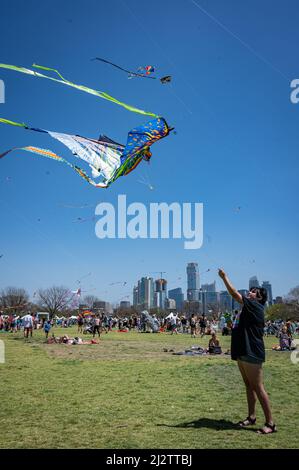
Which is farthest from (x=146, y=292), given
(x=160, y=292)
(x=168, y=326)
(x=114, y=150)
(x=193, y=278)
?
(x=114, y=150)

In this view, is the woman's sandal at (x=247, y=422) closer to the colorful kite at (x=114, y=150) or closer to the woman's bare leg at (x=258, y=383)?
the woman's bare leg at (x=258, y=383)

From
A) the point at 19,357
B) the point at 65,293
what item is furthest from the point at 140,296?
the point at 19,357

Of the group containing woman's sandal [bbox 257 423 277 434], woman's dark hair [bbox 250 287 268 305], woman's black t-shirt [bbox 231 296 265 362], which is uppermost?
woman's dark hair [bbox 250 287 268 305]

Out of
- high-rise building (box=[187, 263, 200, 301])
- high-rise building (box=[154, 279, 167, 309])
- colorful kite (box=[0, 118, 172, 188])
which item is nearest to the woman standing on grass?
colorful kite (box=[0, 118, 172, 188])

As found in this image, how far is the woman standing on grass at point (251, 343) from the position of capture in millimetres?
4629

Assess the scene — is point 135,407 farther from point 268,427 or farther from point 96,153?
point 96,153

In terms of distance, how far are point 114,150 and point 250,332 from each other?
5.98 metres

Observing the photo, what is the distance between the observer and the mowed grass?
4.14 metres

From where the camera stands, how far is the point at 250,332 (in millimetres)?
4742

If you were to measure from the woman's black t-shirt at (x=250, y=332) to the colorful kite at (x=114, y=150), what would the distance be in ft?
15.9

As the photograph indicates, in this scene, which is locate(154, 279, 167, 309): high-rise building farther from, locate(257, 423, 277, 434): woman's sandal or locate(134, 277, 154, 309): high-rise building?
locate(257, 423, 277, 434): woman's sandal

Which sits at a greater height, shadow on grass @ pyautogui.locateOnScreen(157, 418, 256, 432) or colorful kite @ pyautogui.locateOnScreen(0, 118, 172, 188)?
colorful kite @ pyautogui.locateOnScreen(0, 118, 172, 188)

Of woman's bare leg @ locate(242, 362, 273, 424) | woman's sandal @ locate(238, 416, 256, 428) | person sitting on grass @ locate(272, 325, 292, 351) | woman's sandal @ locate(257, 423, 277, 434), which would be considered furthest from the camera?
person sitting on grass @ locate(272, 325, 292, 351)
